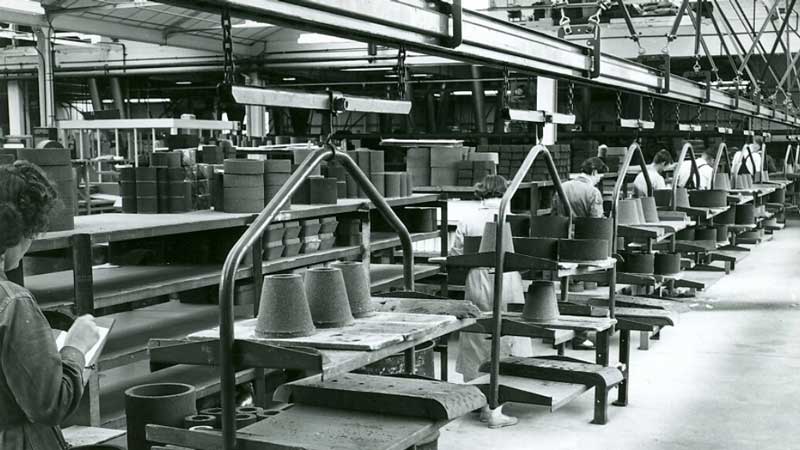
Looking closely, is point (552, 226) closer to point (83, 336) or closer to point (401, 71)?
point (401, 71)

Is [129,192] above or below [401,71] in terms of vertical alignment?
below

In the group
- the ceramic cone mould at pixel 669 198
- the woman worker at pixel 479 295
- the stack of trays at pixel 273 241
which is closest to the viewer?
the stack of trays at pixel 273 241

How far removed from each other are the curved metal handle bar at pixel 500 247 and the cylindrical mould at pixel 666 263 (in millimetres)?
3340

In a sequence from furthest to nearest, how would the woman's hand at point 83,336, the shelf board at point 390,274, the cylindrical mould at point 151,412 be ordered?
the shelf board at point 390,274 → the cylindrical mould at point 151,412 → the woman's hand at point 83,336

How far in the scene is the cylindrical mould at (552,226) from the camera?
18.1 feet

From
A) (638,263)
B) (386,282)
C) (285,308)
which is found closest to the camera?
(285,308)

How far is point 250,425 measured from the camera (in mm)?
2713

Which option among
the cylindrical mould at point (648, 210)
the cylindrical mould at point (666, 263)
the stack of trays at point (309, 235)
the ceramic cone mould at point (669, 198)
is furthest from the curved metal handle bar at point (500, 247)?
the ceramic cone mould at point (669, 198)

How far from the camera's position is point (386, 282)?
6992 mm

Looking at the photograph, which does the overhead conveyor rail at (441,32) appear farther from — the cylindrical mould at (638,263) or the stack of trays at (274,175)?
the cylindrical mould at (638,263)

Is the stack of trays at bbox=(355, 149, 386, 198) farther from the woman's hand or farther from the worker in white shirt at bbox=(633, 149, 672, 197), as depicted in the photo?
the woman's hand

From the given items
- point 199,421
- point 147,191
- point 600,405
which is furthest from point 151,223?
point 600,405

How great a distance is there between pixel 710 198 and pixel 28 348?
8.12 metres

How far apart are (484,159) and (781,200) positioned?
25.8 ft
